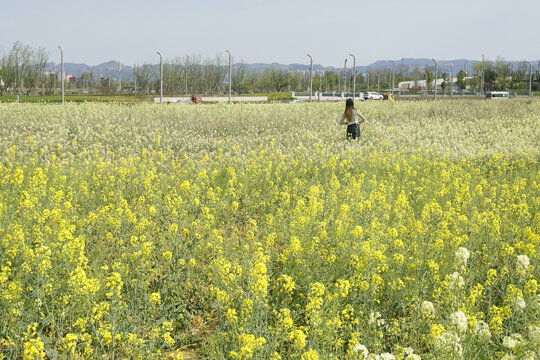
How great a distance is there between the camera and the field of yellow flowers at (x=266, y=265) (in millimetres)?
3859

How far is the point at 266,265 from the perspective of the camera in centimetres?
511

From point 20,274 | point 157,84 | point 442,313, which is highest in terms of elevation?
point 157,84

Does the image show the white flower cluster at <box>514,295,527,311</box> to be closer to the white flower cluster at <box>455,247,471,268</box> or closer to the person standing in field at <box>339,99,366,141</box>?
the white flower cluster at <box>455,247,471,268</box>

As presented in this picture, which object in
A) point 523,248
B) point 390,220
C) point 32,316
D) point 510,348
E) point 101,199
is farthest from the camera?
point 101,199

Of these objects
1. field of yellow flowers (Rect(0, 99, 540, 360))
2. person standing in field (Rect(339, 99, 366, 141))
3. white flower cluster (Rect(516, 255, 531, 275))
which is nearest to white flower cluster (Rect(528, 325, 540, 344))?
field of yellow flowers (Rect(0, 99, 540, 360))

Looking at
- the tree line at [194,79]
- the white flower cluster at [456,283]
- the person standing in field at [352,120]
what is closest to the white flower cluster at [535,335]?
the white flower cluster at [456,283]

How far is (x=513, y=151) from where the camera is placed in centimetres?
1464

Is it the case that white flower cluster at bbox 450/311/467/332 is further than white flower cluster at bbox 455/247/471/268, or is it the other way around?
white flower cluster at bbox 455/247/471/268

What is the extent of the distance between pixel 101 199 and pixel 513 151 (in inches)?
452

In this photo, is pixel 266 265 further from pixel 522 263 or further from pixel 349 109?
pixel 349 109

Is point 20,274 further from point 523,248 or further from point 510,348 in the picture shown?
point 523,248

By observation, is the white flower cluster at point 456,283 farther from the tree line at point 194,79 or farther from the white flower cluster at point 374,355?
the tree line at point 194,79

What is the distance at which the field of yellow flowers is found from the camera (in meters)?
3.86

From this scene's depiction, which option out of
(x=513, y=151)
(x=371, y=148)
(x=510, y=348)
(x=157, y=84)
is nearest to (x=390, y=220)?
(x=510, y=348)
